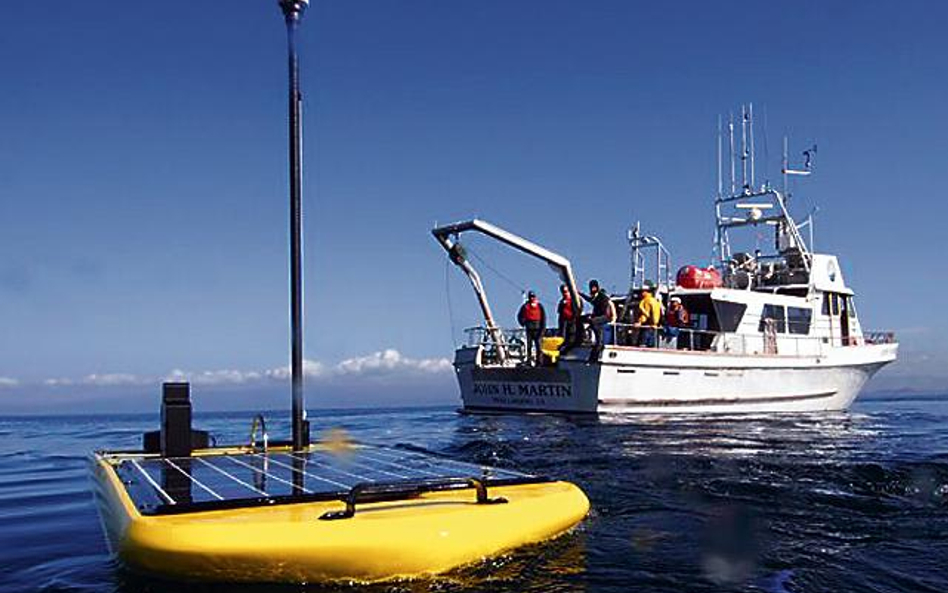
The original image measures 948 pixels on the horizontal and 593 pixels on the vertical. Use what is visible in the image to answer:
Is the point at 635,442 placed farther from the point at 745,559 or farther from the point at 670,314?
the point at 670,314

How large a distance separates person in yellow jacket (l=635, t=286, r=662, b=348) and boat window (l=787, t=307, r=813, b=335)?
500cm

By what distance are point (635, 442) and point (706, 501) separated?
543 centimetres

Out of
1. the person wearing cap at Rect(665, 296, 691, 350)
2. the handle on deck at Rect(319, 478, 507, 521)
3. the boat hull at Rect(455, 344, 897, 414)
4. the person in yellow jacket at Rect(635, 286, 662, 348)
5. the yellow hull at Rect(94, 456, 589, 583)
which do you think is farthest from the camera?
the person wearing cap at Rect(665, 296, 691, 350)

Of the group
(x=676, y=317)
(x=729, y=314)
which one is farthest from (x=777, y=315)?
(x=676, y=317)

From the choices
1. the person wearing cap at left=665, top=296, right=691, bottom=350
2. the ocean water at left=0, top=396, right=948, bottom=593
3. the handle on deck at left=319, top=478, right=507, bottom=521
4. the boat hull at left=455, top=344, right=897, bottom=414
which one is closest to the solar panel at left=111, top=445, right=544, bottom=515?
the handle on deck at left=319, top=478, right=507, bottom=521

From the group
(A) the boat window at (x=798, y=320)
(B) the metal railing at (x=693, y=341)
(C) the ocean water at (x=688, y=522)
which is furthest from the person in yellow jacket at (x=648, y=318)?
(C) the ocean water at (x=688, y=522)

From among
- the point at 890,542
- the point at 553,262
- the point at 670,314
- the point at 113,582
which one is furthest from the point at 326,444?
the point at 670,314

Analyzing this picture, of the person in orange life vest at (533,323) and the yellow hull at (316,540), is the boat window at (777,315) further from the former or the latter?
the yellow hull at (316,540)

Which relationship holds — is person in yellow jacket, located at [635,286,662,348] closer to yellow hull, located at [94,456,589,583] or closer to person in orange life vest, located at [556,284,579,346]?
person in orange life vest, located at [556,284,579,346]

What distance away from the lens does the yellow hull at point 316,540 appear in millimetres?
4188

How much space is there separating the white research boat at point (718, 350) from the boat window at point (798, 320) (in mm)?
38

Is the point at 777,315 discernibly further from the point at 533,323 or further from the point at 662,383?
the point at 533,323

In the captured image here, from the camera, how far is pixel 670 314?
21.7m

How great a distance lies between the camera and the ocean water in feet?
15.5
